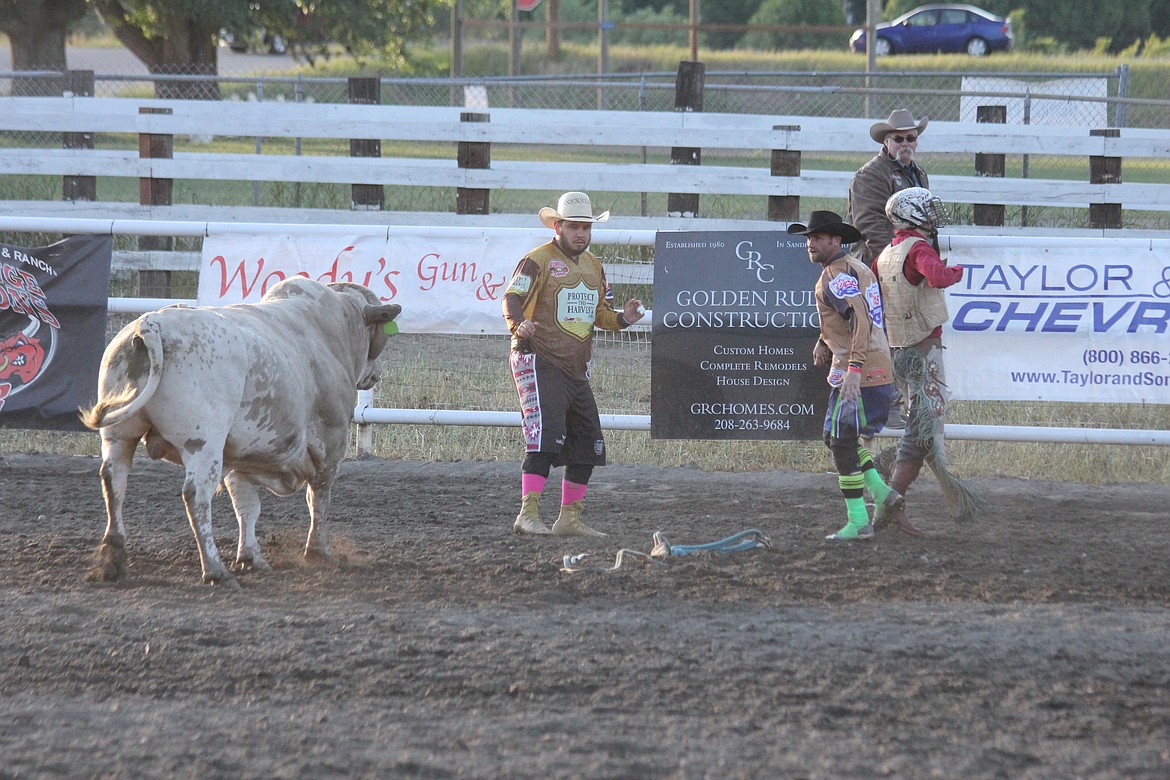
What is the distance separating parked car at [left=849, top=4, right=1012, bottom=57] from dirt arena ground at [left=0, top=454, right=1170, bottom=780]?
123ft

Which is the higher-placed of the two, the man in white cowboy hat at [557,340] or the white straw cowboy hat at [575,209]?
the white straw cowboy hat at [575,209]

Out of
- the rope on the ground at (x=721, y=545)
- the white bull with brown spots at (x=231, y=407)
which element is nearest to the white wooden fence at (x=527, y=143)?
the rope on the ground at (x=721, y=545)

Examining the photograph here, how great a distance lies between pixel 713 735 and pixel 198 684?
5.91 feet

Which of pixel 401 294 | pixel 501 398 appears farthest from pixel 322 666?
pixel 501 398

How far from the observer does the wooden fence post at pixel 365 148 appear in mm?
13328

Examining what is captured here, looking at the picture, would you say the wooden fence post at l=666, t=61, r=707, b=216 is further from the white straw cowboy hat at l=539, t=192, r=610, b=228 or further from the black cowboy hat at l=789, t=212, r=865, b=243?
the black cowboy hat at l=789, t=212, r=865, b=243

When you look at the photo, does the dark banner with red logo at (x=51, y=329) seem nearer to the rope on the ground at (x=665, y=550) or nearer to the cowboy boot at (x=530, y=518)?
the cowboy boot at (x=530, y=518)

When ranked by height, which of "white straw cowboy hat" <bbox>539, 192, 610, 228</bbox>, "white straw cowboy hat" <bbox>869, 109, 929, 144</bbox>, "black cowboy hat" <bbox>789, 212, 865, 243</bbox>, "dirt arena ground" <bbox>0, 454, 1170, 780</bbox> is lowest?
"dirt arena ground" <bbox>0, 454, 1170, 780</bbox>

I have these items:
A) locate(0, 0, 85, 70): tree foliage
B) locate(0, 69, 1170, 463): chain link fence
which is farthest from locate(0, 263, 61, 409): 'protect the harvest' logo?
locate(0, 0, 85, 70): tree foliage

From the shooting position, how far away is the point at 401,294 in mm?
8930

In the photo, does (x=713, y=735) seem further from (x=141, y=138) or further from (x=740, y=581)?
(x=141, y=138)

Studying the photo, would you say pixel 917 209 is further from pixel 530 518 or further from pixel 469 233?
pixel 469 233

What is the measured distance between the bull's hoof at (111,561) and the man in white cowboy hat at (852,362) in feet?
11.3

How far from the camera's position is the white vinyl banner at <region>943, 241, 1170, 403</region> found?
8.32 m
